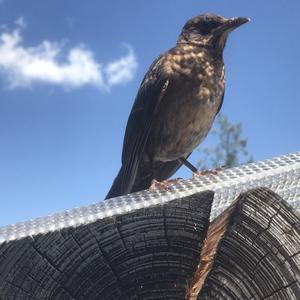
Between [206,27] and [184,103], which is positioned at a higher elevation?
[206,27]

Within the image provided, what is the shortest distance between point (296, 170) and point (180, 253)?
514 mm

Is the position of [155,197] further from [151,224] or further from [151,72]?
[151,72]

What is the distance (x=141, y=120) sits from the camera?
162 inches

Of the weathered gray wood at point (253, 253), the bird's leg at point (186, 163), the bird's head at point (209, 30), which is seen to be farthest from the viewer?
the bird's head at point (209, 30)

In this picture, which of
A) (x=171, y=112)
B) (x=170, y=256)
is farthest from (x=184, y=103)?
(x=170, y=256)

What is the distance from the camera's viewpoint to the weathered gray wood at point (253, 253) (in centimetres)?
127

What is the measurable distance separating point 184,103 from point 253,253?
2806mm

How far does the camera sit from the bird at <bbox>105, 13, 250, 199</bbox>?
13.3 feet

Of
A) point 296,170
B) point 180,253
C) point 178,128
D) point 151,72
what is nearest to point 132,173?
point 178,128

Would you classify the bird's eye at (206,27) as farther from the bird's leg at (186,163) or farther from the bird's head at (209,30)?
the bird's leg at (186,163)

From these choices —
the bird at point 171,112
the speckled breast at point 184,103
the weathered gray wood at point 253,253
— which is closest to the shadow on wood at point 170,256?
the weathered gray wood at point 253,253

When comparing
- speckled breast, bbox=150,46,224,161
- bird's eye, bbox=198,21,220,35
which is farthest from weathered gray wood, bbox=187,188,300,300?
bird's eye, bbox=198,21,220,35

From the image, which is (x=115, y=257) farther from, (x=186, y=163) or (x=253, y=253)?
(x=186, y=163)

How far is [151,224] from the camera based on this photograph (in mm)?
1317
